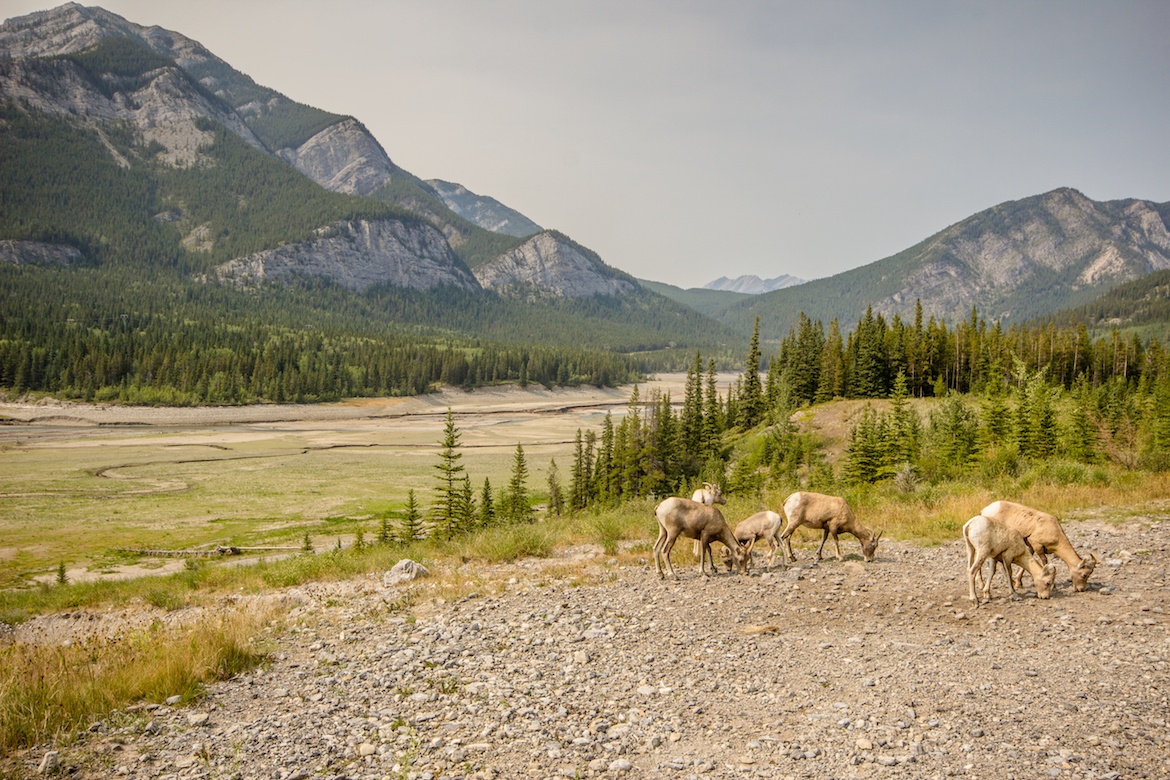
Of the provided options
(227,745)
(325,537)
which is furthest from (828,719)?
(325,537)

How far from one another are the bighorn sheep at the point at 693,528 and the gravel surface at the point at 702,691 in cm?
119

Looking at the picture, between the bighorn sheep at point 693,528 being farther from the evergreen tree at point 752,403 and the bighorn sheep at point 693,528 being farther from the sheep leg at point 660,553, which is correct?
the evergreen tree at point 752,403

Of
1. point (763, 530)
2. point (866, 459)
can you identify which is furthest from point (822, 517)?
point (866, 459)

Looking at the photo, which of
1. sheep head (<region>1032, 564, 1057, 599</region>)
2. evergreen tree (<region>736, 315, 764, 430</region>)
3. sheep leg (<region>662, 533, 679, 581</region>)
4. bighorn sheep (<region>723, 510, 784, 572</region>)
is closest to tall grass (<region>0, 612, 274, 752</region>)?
sheep leg (<region>662, 533, 679, 581</region>)

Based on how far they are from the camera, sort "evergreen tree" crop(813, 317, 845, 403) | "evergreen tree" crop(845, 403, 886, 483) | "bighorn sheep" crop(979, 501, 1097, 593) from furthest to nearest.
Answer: "evergreen tree" crop(813, 317, 845, 403)
"evergreen tree" crop(845, 403, 886, 483)
"bighorn sheep" crop(979, 501, 1097, 593)

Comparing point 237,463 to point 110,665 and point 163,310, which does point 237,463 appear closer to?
point 110,665

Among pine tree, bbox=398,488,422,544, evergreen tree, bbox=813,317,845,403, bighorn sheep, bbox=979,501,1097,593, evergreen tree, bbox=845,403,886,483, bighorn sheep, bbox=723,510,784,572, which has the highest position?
evergreen tree, bbox=813,317,845,403

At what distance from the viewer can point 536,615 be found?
10.4 meters

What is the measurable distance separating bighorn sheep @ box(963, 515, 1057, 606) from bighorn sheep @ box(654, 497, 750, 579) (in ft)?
13.1

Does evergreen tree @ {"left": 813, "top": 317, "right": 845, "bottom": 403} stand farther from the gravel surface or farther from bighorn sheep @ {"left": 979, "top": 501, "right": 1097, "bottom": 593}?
the gravel surface

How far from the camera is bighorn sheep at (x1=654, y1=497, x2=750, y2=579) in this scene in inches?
499

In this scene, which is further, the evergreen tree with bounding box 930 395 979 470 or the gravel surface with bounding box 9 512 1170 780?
the evergreen tree with bounding box 930 395 979 470

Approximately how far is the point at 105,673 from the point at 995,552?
13554 millimetres

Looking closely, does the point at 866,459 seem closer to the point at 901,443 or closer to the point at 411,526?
the point at 901,443
